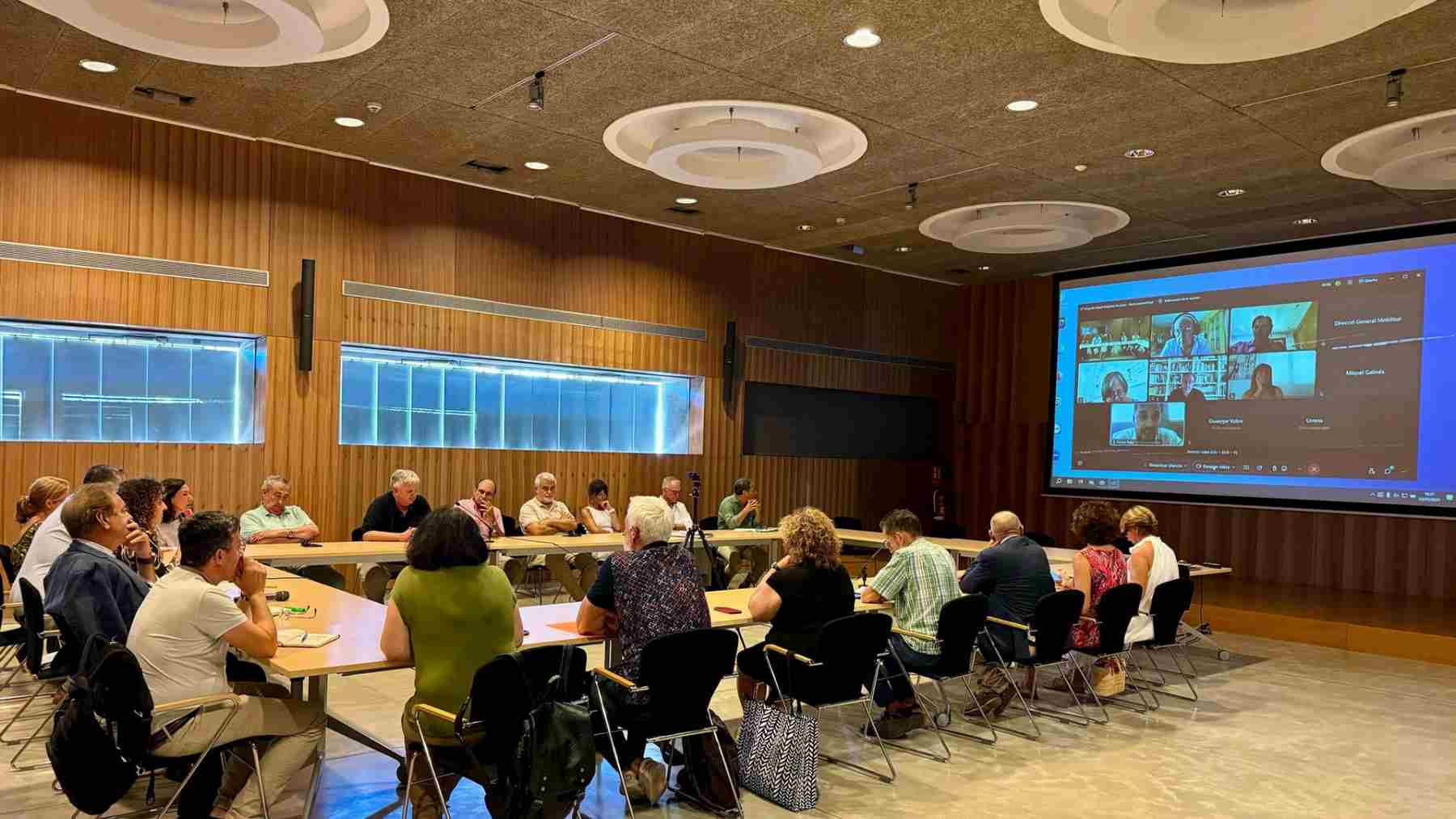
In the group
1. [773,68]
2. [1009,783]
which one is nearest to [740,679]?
[1009,783]

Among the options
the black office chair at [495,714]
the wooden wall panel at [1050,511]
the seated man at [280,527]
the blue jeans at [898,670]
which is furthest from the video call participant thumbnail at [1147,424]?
the black office chair at [495,714]

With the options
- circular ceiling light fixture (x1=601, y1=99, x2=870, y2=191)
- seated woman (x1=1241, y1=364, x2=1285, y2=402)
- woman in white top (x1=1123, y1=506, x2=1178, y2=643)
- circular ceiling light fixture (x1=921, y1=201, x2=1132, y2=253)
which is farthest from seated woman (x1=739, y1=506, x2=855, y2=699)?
seated woman (x1=1241, y1=364, x2=1285, y2=402)

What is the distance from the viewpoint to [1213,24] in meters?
5.83

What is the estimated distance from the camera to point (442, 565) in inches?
142

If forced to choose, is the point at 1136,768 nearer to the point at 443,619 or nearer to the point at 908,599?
the point at 908,599

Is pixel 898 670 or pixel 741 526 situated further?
pixel 741 526

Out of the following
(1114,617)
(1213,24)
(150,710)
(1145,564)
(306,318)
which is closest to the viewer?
(150,710)

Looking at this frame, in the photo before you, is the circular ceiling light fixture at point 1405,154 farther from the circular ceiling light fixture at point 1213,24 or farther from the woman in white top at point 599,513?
the woman in white top at point 599,513

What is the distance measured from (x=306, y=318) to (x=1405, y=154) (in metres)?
9.13

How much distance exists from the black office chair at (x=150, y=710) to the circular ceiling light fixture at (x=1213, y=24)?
5.26 m

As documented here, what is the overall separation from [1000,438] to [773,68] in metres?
8.70

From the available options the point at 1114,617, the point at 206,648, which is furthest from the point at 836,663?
the point at 206,648

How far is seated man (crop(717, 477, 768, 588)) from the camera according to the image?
10234 millimetres

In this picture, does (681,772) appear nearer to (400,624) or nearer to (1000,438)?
(400,624)
